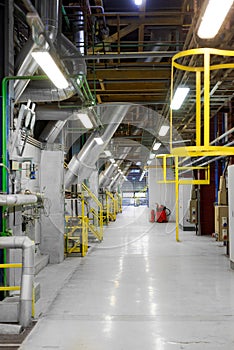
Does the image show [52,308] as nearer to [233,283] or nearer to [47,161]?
[233,283]

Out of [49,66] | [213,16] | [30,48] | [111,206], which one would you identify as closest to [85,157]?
[30,48]

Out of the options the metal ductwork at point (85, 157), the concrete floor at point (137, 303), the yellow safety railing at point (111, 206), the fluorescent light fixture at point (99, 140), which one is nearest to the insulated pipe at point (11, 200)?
the concrete floor at point (137, 303)

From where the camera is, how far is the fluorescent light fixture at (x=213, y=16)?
10.5ft

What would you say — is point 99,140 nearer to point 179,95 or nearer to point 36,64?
point 179,95

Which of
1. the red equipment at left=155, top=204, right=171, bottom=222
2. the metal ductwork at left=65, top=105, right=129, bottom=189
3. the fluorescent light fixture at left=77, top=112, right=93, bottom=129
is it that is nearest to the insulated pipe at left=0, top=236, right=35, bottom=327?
the fluorescent light fixture at left=77, top=112, right=93, bottom=129

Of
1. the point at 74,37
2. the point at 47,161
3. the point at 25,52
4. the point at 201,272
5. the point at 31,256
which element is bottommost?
the point at 201,272

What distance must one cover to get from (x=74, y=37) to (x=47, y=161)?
9.84 ft

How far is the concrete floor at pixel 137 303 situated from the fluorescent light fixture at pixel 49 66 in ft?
10.4

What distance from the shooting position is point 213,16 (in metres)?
3.39

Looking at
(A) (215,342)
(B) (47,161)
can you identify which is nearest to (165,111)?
(B) (47,161)

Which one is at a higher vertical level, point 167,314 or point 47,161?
point 47,161

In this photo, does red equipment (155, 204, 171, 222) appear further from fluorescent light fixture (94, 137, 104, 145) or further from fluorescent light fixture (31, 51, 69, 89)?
fluorescent light fixture (31, 51, 69, 89)

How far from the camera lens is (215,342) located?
3969mm

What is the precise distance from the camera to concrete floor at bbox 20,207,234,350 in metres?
4.05
